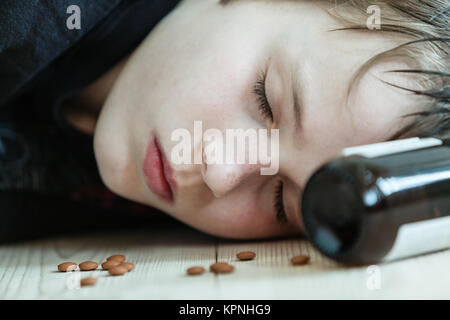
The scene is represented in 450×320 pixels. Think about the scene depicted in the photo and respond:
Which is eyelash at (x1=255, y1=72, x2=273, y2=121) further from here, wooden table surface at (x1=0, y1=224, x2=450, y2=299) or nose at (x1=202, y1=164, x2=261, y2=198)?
wooden table surface at (x1=0, y1=224, x2=450, y2=299)

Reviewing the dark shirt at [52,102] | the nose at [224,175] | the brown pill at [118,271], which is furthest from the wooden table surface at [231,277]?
the dark shirt at [52,102]

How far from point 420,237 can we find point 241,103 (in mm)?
363

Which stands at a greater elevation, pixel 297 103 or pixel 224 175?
pixel 297 103

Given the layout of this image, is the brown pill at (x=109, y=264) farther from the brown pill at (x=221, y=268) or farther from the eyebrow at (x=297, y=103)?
the eyebrow at (x=297, y=103)

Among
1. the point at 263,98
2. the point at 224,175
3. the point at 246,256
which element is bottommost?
the point at 246,256

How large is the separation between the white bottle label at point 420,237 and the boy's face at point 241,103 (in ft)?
0.50

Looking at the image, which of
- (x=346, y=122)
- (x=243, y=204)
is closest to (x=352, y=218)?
(x=346, y=122)

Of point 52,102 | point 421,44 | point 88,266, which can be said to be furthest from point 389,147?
point 52,102

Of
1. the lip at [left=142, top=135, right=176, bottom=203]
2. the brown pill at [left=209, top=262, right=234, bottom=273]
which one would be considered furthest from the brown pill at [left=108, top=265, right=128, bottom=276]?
the lip at [left=142, top=135, right=176, bottom=203]

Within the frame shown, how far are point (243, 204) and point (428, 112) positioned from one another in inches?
13.9

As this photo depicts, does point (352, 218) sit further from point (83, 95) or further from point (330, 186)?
point (83, 95)

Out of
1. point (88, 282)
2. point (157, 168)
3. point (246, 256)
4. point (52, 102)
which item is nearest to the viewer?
point (88, 282)

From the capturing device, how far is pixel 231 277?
0.65m

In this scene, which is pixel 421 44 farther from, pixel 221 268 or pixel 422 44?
pixel 221 268
